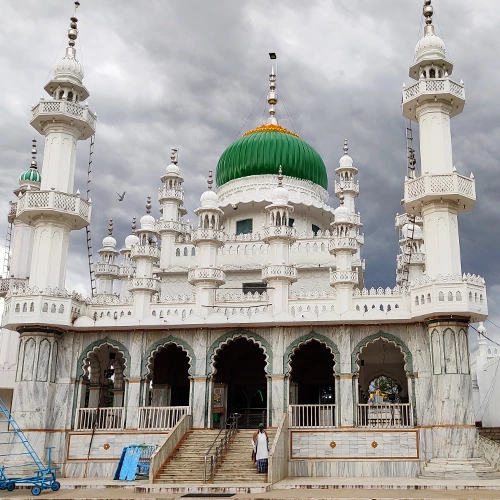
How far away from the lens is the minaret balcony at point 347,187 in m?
29.0

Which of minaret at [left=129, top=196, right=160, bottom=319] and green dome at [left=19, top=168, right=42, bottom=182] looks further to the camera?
green dome at [left=19, top=168, right=42, bottom=182]

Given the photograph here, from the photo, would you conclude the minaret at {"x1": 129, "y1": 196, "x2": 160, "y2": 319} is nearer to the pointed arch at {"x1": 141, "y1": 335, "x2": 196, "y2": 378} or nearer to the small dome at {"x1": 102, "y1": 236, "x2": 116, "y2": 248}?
the pointed arch at {"x1": 141, "y1": 335, "x2": 196, "y2": 378}

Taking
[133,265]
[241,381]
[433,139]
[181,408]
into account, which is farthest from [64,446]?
[433,139]

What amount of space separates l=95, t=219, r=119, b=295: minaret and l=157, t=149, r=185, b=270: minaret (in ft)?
9.83

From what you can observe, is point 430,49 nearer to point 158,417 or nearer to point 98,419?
point 158,417

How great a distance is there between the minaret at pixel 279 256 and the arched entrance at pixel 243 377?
4.17 meters

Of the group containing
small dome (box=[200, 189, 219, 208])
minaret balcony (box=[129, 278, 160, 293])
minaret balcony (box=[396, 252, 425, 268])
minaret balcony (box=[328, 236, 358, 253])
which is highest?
small dome (box=[200, 189, 219, 208])

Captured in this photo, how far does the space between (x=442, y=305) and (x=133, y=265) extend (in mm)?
16364

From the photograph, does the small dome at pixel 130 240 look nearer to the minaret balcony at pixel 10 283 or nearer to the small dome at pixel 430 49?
the minaret balcony at pixel 10 283

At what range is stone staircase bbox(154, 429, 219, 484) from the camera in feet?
54.7

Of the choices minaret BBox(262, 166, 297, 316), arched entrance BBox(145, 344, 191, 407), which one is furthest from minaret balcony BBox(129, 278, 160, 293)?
minaret BBox(262, 166, 297, 316)

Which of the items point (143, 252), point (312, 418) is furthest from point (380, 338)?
point (143, 252)

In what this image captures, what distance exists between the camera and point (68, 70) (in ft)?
73.4

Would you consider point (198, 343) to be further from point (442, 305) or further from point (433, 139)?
point (433, 139)
